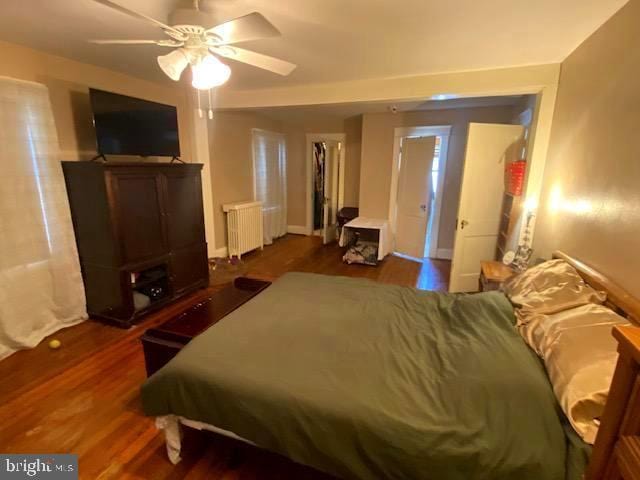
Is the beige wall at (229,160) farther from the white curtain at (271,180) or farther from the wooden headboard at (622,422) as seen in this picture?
the wooden headboard at (622,422)

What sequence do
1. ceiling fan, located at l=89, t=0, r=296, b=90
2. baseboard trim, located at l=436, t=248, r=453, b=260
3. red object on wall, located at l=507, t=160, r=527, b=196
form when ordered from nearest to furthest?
ceiling fan, located at l=89, t=0, r=296, b=90 → red object on wall, located at l=507, t=160, r=527, b=196 → baseboard trim, located at l=436, t=248, r=453, b=260

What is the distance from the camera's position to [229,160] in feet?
15.5

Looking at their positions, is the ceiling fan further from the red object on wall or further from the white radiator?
the white radiator

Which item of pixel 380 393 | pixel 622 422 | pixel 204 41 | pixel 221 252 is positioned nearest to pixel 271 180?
→ pixel 221 252

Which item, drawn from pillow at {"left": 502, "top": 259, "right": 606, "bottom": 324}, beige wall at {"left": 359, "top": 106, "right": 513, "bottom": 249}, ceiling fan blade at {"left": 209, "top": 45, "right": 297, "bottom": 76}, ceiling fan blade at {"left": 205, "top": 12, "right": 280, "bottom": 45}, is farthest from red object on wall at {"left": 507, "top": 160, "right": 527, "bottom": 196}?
ceiling fan blade at {"left": 205, "top": 12, "right": 280, "bottom": 45}

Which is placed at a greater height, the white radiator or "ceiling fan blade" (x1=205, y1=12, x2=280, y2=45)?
"ceiling fan blade" (x1=205, y1=12, x2=280, y2=45)

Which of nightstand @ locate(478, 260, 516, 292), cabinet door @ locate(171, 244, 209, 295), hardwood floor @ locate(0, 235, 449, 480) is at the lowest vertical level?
hardwood floor @ locate(0, 235, 449, 480)

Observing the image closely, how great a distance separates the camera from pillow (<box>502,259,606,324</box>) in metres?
1.55

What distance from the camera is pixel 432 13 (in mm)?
1757

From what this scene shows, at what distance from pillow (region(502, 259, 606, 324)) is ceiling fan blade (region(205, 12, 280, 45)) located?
1911 millimetres

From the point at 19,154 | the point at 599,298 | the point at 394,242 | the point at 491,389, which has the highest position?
the point at 19,154

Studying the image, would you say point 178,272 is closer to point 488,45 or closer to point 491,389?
point 491,389

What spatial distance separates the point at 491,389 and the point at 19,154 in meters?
3.42

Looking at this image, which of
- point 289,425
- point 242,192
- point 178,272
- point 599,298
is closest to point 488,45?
point 599,298
